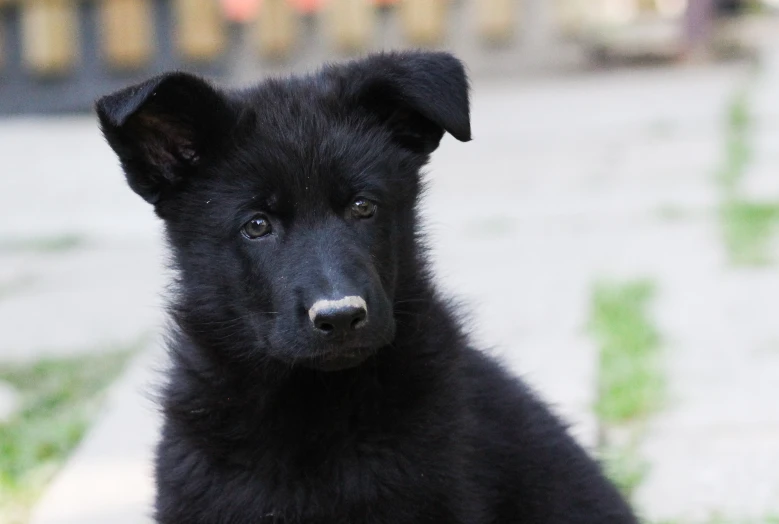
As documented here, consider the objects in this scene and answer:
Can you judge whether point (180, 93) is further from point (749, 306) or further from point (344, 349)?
point (749, 306)

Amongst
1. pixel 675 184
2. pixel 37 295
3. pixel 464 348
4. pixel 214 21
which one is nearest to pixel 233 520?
pixel 464 348

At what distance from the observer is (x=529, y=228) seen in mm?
7387

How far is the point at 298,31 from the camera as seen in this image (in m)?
12.5

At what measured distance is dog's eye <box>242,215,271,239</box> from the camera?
298cm

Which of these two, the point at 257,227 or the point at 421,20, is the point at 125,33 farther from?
the point at 257,227

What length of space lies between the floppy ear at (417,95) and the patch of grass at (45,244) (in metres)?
4.82

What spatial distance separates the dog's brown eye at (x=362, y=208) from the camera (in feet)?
9.91

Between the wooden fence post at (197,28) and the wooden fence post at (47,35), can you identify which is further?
the wooden fence post at (197,28)

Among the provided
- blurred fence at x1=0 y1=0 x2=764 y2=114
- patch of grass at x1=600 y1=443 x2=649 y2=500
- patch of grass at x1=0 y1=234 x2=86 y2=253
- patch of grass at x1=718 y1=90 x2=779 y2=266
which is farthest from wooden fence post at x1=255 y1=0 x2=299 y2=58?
patch of grass at x1=600 y1=443 x2=649 y2=500

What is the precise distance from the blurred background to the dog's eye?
0.38 m

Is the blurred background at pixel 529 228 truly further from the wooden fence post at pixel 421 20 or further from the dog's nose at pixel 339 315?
the dog's nose at pixel 339 315

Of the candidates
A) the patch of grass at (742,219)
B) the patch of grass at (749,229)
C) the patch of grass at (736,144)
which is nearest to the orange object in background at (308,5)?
the patch of grass at (736,144)

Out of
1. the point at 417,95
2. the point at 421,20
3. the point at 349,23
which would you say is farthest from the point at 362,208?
the point at 421,20

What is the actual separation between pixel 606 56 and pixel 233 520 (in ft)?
39.0
